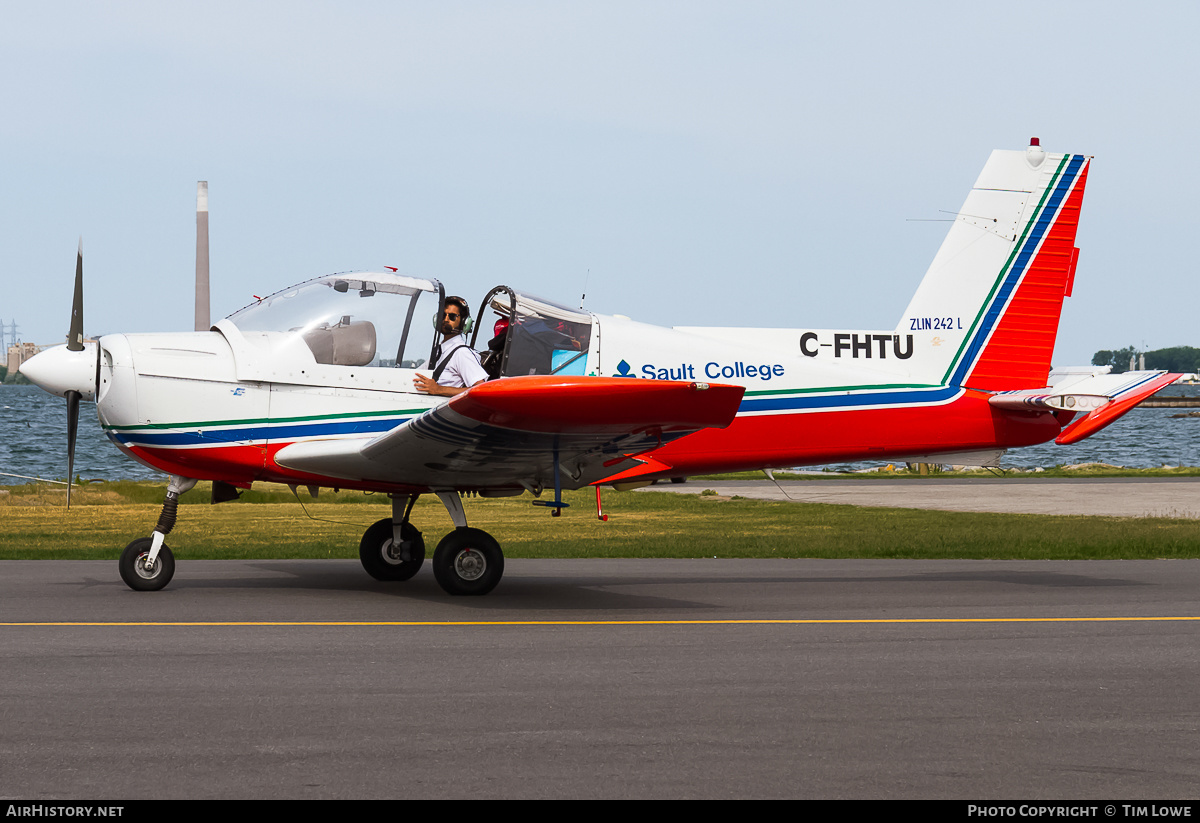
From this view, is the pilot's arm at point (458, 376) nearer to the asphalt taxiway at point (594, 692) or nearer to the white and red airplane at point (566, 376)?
the white and red airplane at point (566, 376)

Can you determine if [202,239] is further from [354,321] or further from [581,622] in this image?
[581,622]

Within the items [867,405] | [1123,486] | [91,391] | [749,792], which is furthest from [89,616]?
[1123,486]

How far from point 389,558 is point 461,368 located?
2.39 metres

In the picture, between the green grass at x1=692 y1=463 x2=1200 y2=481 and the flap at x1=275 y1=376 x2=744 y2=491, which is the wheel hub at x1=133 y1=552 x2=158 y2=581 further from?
the green grass at x1=692 y1=463 x2=1200 y2=481

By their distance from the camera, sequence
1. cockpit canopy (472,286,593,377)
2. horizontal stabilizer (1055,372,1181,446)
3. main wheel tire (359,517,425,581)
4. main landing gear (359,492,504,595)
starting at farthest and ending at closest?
main wheel tire (359,517,425,581), horizontal stabilizer (1055,372,1181,446), cockpit canopy (472,286,593,377), main landing gear (359,492,504,595)

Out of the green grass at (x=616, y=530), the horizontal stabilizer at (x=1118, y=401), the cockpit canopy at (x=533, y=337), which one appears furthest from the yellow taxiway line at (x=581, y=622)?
the green grass at (x=616, y=530)

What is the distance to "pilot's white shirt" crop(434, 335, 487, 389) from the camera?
388 inches

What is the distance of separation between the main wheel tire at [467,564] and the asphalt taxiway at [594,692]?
158 mm

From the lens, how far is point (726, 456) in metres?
10.7

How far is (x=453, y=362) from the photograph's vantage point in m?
9.93

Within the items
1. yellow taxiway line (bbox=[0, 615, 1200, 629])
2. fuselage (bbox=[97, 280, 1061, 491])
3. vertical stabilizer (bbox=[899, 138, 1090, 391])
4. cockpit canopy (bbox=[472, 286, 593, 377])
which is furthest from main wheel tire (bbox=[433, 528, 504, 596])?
vertical stabilizer (bbox=[899, 138, 1090, 391])

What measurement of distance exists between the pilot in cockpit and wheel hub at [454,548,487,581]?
1355 millimetres

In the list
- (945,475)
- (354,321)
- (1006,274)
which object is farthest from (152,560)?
(945,475)

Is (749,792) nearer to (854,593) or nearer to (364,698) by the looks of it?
(364,698)
